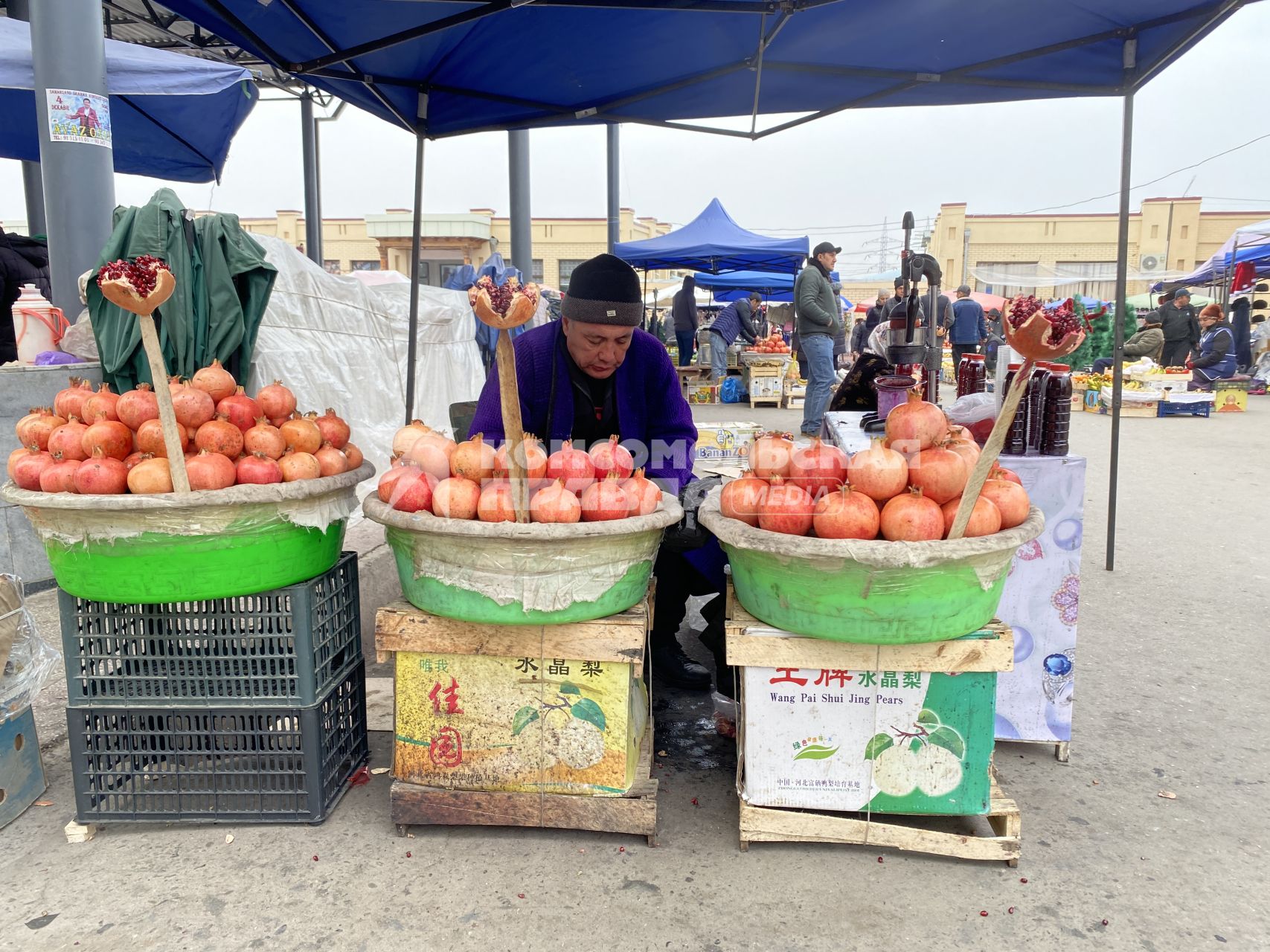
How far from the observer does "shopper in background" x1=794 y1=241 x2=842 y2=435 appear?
9.80 m

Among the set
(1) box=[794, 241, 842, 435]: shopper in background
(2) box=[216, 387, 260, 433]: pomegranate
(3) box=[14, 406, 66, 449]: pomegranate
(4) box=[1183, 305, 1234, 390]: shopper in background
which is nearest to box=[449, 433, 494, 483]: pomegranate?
(2) box=[216, 387, 260, 433]: pomegranate

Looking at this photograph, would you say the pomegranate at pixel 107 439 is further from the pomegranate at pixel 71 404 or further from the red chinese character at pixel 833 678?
the red chinese character at pixel 833 678

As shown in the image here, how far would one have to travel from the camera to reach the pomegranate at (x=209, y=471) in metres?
2.33

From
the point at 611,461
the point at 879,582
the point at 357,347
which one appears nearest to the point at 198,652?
the point at 611,461

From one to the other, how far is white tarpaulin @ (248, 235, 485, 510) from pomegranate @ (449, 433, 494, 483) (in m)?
3.67

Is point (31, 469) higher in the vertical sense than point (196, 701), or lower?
higher

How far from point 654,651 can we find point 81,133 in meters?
4.46

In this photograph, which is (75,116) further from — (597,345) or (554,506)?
(554,506)

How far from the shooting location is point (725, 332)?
17234 millimetres

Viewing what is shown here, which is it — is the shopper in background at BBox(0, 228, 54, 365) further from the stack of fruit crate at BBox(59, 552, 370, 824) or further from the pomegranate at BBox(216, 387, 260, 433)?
the stack of fruit crate at BBox(59, 552, 370, 824)

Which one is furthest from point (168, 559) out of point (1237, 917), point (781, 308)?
point (781, 308)

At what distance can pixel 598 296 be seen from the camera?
2990 millimetres

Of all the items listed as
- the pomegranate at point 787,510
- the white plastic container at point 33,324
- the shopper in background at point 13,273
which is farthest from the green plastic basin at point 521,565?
the shopper in background at point 13,273

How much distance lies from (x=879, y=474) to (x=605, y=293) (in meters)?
1.26
